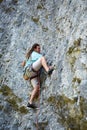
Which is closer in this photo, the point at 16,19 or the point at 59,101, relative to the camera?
the point at 59,101

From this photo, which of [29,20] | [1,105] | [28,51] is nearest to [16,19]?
[29,20]

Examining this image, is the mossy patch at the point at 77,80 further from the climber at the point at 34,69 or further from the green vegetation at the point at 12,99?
the green vegetation at the point at 12,99

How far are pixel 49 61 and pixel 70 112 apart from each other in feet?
8.71

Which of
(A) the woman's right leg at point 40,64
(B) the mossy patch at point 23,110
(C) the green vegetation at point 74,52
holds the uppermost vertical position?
(C) the green vegetation at point 74,52

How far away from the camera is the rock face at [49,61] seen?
447 inches

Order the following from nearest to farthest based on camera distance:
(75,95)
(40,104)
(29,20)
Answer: (75,95)
(40,104)
(29,20)

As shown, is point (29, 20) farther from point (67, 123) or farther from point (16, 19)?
point (67, 123)

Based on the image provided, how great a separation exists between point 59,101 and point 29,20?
4888mm

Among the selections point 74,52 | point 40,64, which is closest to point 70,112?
point 74,52

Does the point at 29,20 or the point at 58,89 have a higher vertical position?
the point at 29,20

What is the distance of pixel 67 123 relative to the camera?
37.8 ft

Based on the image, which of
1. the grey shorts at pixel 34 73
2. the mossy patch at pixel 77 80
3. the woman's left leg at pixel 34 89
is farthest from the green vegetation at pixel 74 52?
the woman's left leg at pixel 34 89

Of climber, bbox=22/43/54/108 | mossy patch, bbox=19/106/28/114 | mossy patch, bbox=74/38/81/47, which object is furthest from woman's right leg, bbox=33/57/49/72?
mossy patch, bbox=19/106/28/114

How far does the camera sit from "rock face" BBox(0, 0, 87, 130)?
11.4 meters
